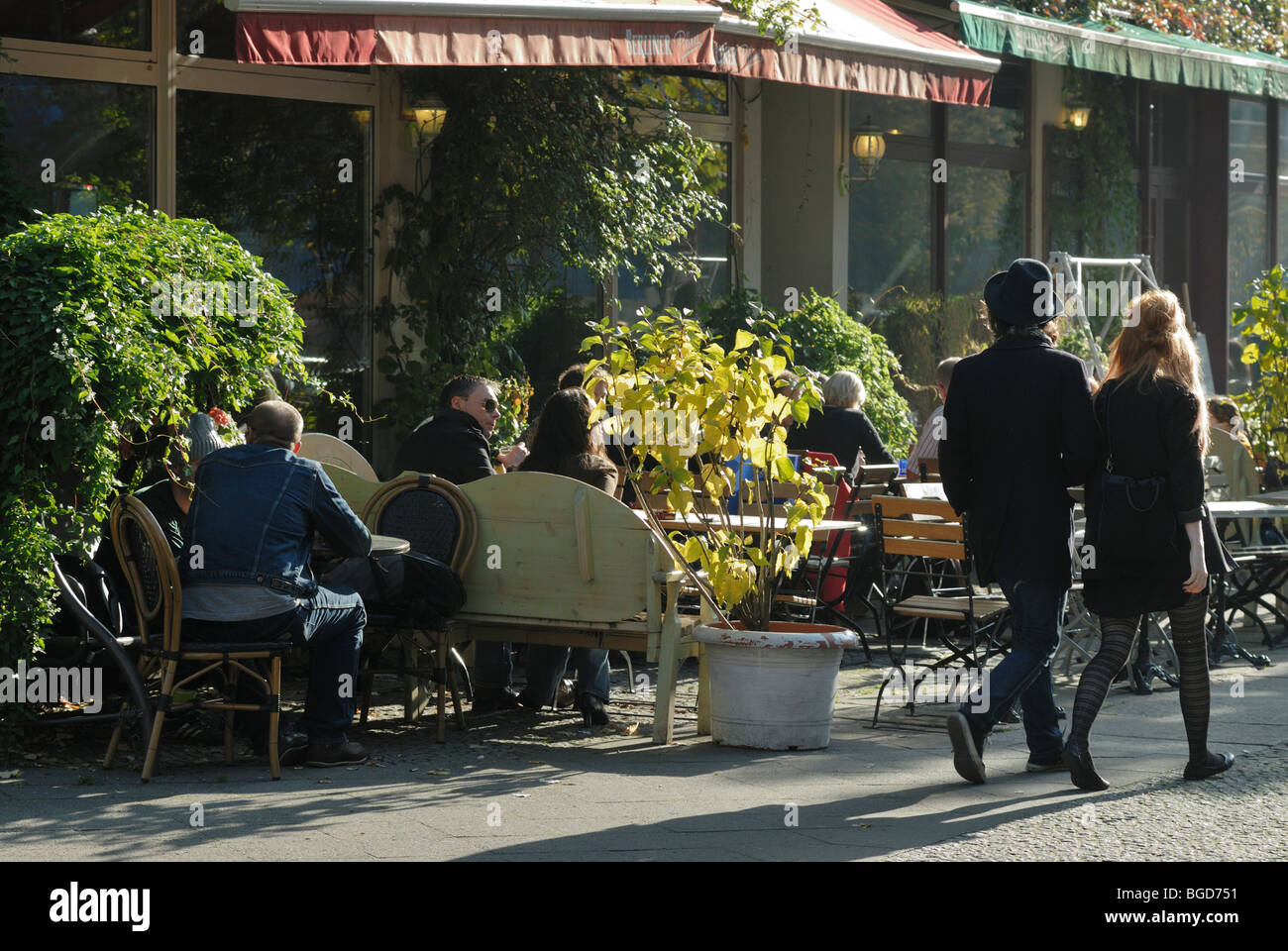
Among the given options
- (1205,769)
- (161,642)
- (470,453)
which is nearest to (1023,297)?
(1205,769)

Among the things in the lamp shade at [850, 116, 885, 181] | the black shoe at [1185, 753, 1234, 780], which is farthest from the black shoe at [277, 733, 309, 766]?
the lamp shade at [850, 116, 885, 181]

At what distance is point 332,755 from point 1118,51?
10.7m

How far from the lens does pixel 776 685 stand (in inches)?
274

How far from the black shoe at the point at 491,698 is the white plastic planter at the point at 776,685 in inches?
49.2

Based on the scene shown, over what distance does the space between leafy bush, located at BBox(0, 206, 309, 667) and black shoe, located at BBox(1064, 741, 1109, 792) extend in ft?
12.0

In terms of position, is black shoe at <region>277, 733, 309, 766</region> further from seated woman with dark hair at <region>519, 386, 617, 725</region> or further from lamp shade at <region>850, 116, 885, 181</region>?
lamp shade at <region>850, 116, 885, 181</region>

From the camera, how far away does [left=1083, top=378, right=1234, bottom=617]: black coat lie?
20.8 ft

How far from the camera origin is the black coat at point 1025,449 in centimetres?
636

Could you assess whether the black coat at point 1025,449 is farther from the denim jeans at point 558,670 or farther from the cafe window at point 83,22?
the cafe window at point 83,22

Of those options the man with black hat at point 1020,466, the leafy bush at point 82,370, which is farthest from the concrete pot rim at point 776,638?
the leafy bush at point 82,370

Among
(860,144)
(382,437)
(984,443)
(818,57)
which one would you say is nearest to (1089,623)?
(984,443)

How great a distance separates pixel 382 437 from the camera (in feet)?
36.1

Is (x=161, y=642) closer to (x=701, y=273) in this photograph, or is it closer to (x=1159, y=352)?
(x=1159, y=352)

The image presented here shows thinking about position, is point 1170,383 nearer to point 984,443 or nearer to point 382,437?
point 984,443
